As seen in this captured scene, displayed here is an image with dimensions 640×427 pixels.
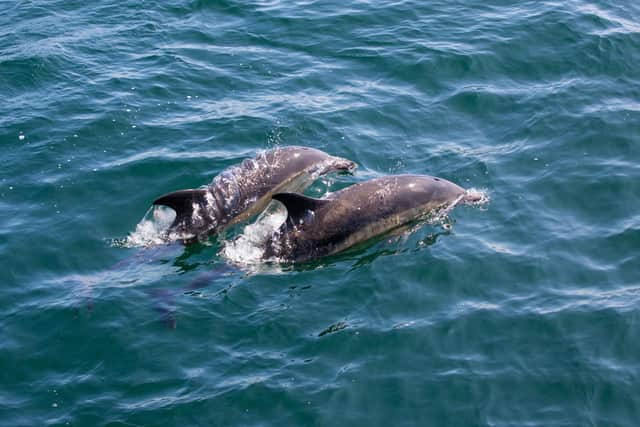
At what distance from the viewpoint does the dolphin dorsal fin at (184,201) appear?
14352 mm

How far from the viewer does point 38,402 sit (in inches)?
440

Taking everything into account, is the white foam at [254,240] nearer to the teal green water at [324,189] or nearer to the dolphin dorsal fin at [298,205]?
the teal green water at [324,189]

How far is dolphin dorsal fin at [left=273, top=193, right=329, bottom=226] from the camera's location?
1384cm

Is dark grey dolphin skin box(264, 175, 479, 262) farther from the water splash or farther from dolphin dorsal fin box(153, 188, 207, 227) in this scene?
dolphin dorsal fin box(153, 188, 207, 227)

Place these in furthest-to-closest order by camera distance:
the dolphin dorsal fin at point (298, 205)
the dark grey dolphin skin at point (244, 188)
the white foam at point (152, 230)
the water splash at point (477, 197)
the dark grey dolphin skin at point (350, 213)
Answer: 1. the water splash at point (477, 197)
2. the dark grey dolphin skin at point (244, 188)
3. the white foam at point (152, 230)
4. the dark grey dolphin skin at point (350, 213)
5. the dolphin dorsal fin at point (298, 205)

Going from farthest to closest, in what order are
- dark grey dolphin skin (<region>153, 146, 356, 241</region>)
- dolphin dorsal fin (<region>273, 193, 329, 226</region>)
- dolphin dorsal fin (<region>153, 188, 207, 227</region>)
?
dark grey dolphin skin (<region>153, 146, 356, 241</region>) → dolphin dorsal fin (<region>153, 188, 207, 227</region>) → dolphin dorsal fin (<region>273, 193, 329, 226</region>)

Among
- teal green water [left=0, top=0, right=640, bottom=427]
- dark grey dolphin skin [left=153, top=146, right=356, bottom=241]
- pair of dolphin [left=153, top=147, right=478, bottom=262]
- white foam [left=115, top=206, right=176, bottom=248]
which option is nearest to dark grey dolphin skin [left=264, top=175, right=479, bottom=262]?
pair of dolphin [left=153, top=147, right=478, bottom=262]

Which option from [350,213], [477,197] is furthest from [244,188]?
[477,197]

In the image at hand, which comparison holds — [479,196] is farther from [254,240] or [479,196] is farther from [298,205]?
[254,240]

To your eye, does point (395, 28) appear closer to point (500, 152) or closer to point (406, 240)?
point (500, 152)

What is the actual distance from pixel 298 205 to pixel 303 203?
0.30 ft

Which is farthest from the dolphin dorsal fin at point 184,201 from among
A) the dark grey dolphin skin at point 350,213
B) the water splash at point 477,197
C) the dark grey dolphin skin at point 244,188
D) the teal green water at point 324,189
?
the water splash at point 477,197

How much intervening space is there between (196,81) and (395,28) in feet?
19.1

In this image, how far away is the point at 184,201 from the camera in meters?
14.7
